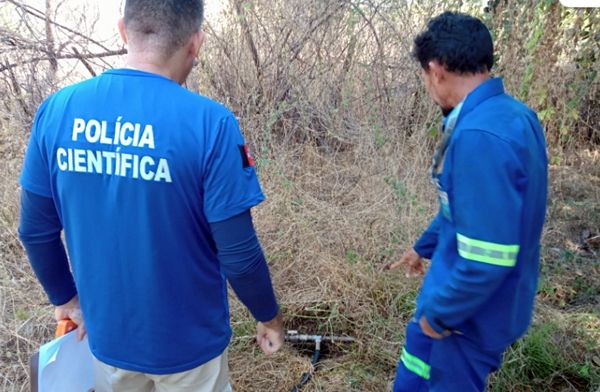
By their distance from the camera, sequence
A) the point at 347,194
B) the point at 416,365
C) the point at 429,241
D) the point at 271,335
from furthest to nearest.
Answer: the point at 347,194 < the point at 429,241 < the point at 416,365 < the point at 271,335

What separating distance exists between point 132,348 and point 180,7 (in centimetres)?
98

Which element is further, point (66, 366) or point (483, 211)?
point (66, 366)

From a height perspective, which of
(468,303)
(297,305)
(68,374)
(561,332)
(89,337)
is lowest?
(297,305)

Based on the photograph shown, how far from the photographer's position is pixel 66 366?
1.73m

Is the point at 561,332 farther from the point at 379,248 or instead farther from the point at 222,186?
the point at 222,186

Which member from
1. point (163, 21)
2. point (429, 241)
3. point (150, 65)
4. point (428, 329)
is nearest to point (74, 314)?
point (150, 65)

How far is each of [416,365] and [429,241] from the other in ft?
1.53

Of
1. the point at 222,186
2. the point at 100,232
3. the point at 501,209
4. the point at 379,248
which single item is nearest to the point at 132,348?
the point at 100,232

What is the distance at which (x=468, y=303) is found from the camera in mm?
1433

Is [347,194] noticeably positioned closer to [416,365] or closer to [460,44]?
[416,365]

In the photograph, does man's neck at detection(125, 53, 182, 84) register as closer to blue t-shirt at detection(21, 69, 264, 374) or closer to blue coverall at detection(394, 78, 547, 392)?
blue t-shirt at detection(21, 69, 264, 374)

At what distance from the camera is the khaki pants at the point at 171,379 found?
5.25 ft

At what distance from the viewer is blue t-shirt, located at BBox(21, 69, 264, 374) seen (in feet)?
4.21

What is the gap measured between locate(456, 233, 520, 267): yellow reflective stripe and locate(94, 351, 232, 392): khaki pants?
0.87 meters
